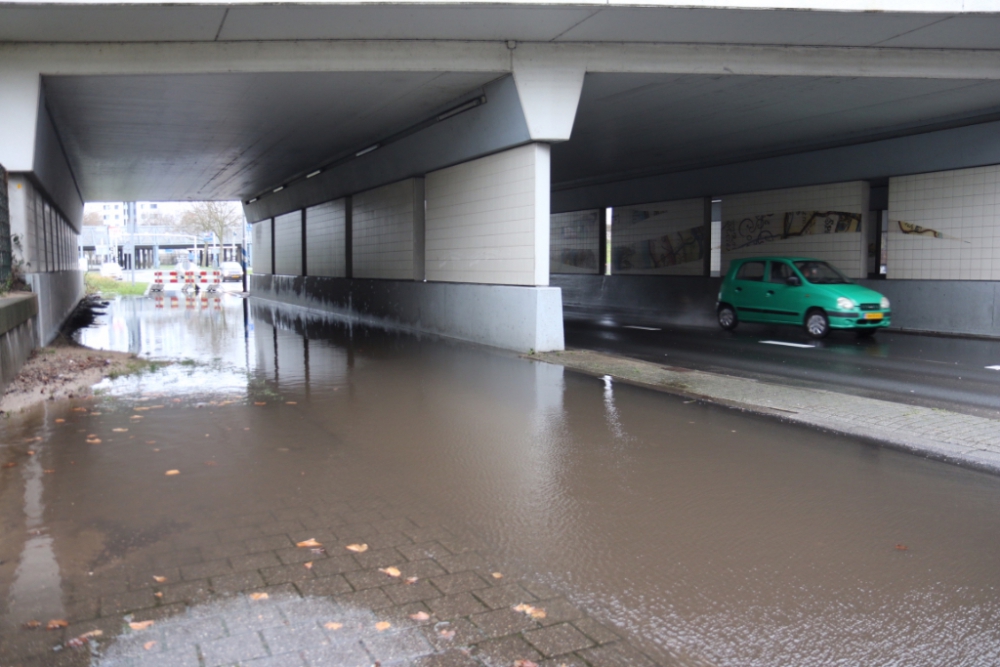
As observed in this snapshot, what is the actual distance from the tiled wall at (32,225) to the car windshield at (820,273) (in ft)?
49.7

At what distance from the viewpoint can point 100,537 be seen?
4.65 m

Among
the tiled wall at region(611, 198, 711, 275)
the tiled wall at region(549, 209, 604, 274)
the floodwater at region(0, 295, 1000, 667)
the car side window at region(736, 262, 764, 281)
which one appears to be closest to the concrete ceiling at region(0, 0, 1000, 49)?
the floodwater at region(0, 295, 1000, 667)

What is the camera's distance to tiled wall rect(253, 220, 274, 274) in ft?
118

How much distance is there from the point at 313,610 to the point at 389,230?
17781mm

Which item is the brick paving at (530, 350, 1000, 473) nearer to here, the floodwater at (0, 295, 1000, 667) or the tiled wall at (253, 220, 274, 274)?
the floodwater at (0, 295, 1000, 667)

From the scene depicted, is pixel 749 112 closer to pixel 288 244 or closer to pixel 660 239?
pixel 660 239

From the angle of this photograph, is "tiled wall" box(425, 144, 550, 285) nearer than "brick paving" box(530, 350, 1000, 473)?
No

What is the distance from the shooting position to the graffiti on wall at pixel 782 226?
20031 millimetres

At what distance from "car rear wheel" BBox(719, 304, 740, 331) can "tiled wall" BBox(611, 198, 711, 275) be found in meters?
5.37

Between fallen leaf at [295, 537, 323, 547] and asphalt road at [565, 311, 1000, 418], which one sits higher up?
asphalt road at [565, 311, 1000, 418]

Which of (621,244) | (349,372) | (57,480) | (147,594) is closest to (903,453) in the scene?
(147,594)

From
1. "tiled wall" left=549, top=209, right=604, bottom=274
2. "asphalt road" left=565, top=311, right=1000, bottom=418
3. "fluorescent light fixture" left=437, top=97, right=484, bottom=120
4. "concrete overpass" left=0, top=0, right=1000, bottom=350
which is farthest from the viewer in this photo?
"tiled wall" left=549, top=209, right=604, bottom=274

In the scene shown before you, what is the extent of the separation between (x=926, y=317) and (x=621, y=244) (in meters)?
11.7

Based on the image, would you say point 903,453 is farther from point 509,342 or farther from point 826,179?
point 826,179
